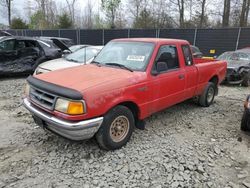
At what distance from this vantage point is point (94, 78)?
11.1 feet

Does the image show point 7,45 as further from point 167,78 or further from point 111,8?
point 111,8

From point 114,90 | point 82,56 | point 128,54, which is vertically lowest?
point 114,90

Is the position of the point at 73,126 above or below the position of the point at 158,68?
below

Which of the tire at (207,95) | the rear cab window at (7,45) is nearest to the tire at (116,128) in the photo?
the tire at (207,95)

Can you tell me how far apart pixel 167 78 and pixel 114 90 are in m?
1.35

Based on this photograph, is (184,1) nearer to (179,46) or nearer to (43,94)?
(179,46)

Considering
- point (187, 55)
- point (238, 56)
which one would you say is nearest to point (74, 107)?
point (187, 55)

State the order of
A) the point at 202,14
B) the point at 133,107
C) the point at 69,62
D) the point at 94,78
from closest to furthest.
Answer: the point at 94,78
the point at 133,107
the point at 69,62
the point at 202,14

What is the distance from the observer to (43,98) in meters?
3.25

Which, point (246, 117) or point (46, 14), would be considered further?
point (46, 14)

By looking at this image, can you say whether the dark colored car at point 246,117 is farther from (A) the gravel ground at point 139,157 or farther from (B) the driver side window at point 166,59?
(B) the driver side window at point 166,59

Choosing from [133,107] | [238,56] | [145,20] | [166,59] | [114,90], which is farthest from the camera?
[145,20]

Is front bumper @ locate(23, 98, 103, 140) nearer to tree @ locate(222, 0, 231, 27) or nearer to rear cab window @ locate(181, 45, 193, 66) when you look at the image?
rear cab window @ locate(181, 45, 193, 66)

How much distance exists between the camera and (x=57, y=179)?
2895mm
